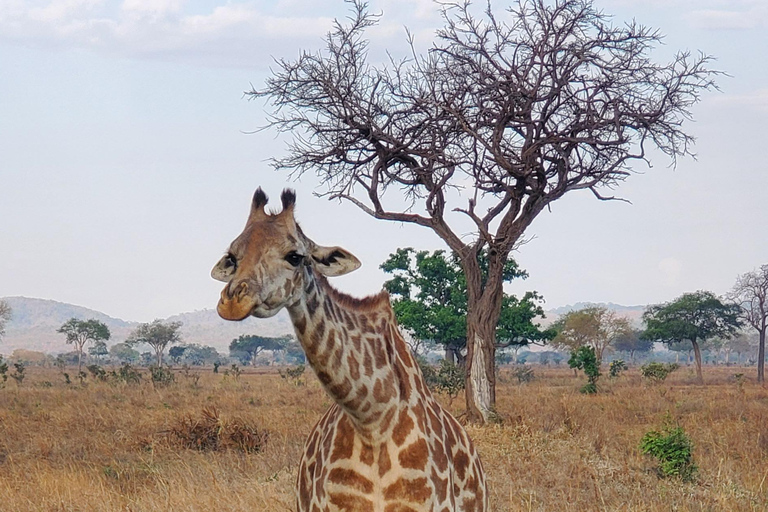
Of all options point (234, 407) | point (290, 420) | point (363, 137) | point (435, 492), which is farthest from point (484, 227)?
point (435, 492)

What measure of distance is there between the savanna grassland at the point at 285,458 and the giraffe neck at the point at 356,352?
12.4ft

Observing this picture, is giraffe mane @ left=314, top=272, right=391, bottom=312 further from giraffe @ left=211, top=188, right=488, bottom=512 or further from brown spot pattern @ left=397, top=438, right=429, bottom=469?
brown spot pattern @ left=397, top=438, right=429, bottom=469

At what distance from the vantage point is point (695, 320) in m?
54.8

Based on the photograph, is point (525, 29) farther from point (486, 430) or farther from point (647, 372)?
point (647, 372)

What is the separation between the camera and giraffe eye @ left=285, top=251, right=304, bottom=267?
3931mm

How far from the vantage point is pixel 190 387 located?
32688mm

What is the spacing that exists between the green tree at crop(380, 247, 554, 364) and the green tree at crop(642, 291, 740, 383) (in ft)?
61.0

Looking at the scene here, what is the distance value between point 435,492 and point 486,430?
9859mm

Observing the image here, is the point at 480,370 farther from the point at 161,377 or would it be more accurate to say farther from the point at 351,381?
the point at 161,377

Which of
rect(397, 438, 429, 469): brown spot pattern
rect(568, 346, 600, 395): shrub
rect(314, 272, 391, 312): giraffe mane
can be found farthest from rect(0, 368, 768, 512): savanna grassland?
rect(568, 346, 600, 395): shrub

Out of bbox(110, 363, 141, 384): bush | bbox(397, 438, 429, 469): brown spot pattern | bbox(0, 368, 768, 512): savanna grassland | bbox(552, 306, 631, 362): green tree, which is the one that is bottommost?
bbox(0, 368, 768, 512): savanna grassland

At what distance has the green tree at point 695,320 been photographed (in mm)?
53969

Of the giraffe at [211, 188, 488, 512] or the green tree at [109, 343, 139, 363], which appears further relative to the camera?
the green tree at [109, 343, 139, 363]

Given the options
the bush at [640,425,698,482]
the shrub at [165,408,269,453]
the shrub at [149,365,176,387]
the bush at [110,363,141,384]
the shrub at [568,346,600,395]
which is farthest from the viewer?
the bush at [110,363,141,384]
